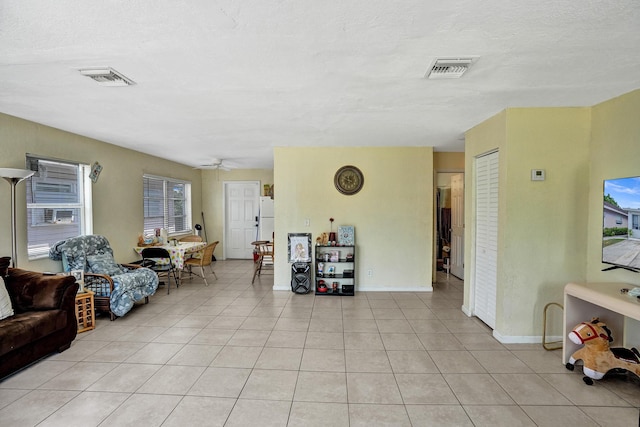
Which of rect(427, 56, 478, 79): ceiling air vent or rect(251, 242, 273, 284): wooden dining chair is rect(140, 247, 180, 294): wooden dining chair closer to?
rect(251, 242, 273, 284): wooden dining chair

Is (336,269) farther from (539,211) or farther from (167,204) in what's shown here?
(167,204)

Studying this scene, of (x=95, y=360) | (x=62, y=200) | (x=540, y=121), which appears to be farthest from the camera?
(x=62, y=200)

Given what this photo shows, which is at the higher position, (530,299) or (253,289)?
(530,299)

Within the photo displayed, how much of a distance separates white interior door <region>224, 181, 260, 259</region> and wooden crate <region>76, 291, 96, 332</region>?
464 cm

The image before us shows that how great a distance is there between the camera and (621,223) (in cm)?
258

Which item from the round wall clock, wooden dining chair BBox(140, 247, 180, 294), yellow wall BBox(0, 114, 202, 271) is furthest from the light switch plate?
yellow wall BBox(0, 114, 202, 271)

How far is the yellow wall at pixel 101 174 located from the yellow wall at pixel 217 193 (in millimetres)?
1281

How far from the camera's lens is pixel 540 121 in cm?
307

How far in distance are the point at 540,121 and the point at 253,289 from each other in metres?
4.58

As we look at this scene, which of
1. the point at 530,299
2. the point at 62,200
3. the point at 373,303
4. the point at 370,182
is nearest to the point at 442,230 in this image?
the point at 370,182

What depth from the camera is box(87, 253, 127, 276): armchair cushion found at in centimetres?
402

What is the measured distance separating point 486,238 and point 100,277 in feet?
15.6

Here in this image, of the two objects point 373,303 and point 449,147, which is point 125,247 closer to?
point 373,303

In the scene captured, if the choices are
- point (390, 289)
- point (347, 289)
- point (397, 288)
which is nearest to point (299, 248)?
point (347, 289)
